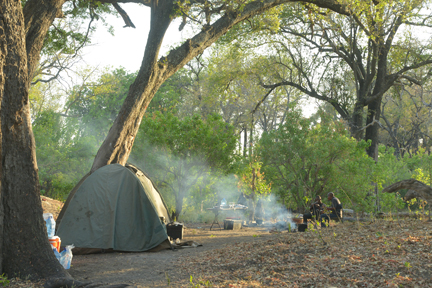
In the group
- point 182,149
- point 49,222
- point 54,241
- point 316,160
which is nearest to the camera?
point 54,241

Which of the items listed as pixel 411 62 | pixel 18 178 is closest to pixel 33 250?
pixel 18 178

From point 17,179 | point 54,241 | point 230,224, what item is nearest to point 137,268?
point 54,241

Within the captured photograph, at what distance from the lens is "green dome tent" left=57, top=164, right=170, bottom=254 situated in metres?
7.95

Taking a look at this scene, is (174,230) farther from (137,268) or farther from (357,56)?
(357,56)

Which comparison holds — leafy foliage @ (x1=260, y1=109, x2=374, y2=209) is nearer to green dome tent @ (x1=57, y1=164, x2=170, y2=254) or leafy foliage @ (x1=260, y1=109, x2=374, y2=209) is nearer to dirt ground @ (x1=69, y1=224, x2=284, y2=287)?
dirt ground @ (x1=69, y1=224, x2=284, y2=287)

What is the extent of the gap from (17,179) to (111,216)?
12.5 feet

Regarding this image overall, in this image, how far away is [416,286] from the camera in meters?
3.74

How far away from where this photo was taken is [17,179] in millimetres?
4484

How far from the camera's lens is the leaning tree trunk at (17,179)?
4363 millimetres

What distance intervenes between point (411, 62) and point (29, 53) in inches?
684

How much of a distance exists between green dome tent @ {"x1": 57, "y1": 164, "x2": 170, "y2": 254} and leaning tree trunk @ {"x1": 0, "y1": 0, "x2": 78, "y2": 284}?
3.47 m

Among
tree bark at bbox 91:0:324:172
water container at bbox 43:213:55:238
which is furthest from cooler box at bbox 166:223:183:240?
water container at bbox 43:213:55:238

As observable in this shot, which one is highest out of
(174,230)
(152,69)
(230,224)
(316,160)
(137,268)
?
(152,69)

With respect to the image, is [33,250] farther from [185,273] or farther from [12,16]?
[12,16]
